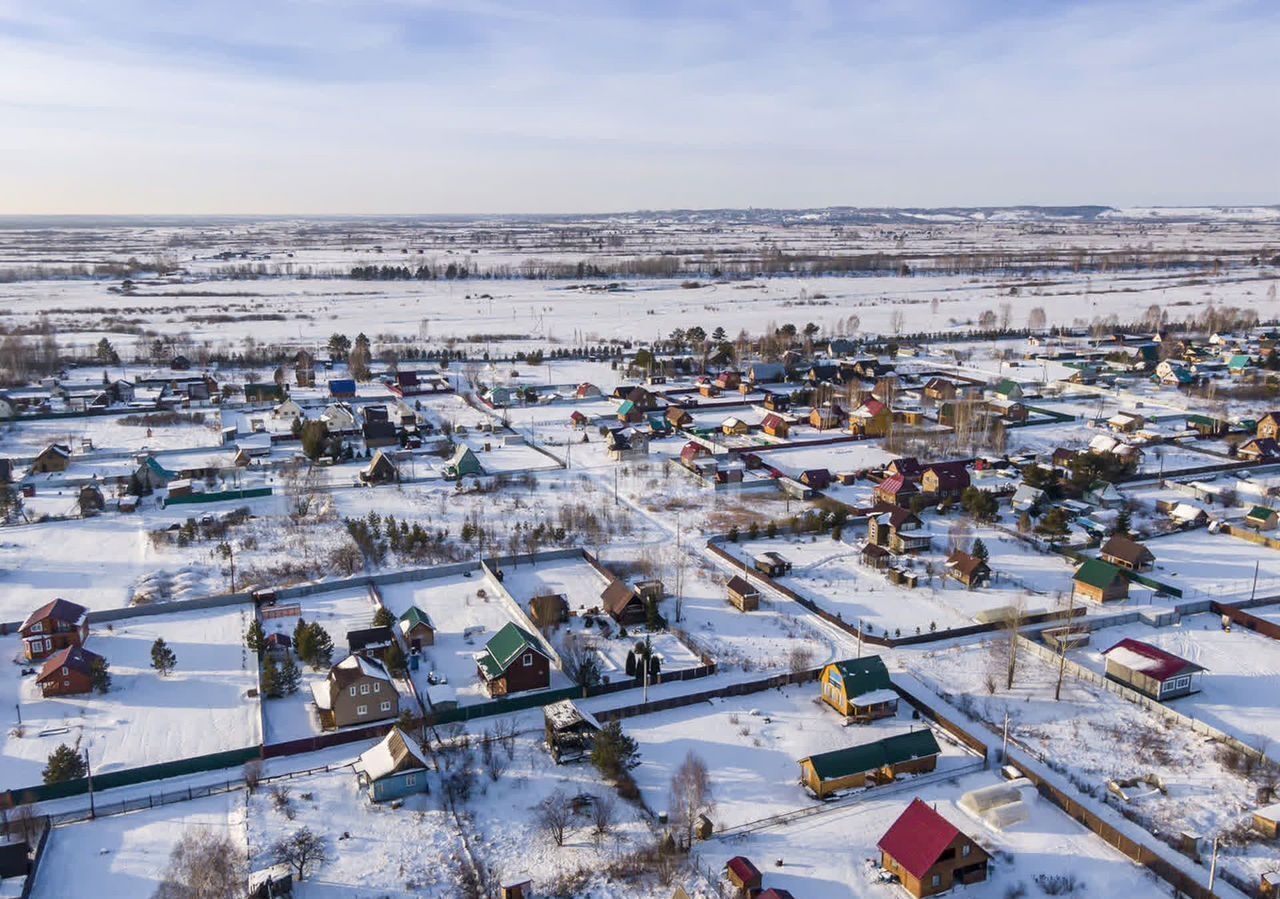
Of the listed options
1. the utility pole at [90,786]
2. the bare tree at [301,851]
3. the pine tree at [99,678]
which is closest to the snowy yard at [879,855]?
the bare tree at [301,851]

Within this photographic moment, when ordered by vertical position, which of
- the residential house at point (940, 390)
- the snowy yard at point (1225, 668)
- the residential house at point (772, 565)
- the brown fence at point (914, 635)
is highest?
the residential house at point (940, 390)

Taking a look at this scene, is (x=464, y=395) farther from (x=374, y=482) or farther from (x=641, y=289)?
(x=641, y=289)

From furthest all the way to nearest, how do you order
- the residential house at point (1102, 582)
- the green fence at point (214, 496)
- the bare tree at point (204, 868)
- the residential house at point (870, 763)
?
the green fence at point (214, 496) < the residential house at point (1102, 582) < the residential house at point (870, 763) < the bare tree at point (204, 868)

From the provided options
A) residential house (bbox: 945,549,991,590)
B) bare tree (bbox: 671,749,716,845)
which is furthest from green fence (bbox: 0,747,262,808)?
residential house (bbox: 945,549,991,590)

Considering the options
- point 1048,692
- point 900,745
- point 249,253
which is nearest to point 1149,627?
point 1048,692

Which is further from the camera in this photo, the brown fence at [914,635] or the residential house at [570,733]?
the brown fence at [914,635]

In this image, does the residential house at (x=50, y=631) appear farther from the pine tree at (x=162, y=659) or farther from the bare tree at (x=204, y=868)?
the bare tree at (x=204, y=868)
